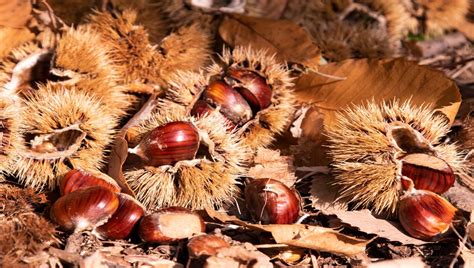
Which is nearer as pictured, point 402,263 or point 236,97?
point 402,263

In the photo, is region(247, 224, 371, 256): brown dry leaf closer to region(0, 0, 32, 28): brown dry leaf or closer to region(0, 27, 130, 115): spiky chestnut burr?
region(0, 27, 130, 115): spiky chestnut burr

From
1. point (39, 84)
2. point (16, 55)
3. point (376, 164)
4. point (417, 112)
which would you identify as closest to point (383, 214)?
point (376, 164)

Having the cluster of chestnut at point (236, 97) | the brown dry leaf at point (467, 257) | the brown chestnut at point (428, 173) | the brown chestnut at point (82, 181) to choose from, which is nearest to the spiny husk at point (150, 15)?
the cluster of chestnut at point (236, 97)

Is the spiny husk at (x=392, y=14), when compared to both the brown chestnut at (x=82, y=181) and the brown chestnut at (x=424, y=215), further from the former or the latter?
the brown chestnut at (x=82, y=181)

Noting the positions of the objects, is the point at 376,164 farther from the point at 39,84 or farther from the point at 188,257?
the point at 39,84

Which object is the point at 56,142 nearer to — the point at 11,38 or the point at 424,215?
the point at 11,38

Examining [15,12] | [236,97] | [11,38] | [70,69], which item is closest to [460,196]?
[236,97]

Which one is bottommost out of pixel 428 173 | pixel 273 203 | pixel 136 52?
pixel 273 203

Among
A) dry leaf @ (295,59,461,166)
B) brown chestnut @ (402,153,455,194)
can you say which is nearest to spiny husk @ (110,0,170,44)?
dry leaf @ (295,59,461,166)
